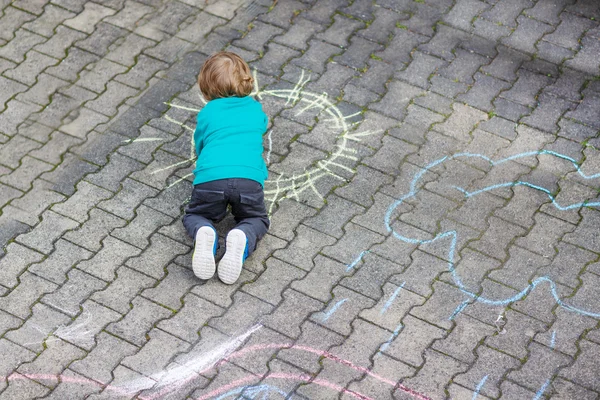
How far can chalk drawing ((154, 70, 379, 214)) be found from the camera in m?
5.29

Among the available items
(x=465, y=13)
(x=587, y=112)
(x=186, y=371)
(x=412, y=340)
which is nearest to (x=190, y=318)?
(x=186, y=371)

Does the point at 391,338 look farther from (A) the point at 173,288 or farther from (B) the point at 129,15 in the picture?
(B) the point at 129,15

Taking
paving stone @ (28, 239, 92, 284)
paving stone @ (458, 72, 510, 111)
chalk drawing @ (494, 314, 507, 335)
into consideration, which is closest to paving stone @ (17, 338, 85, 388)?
paving stone @ (28, 239, 92, 284)

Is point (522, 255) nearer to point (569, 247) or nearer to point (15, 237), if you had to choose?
point (569, 247)

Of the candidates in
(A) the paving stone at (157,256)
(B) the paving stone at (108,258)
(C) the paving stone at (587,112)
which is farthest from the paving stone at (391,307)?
(C) the paving stone at (587,112)

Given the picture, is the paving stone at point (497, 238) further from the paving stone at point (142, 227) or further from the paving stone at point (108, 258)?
the paving stone at point (108, 258)

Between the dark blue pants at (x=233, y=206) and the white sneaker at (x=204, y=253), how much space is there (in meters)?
0.08

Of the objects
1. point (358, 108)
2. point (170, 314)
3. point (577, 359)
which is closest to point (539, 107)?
point (358, 108)

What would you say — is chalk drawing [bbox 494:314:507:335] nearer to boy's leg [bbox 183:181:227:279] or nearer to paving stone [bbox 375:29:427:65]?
boy's leg [bbox 183:181:227:279]

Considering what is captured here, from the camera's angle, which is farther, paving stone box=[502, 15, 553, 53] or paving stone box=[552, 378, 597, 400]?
paving stone box=[502, 15, 553, 53]

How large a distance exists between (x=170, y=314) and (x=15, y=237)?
103 centimetres

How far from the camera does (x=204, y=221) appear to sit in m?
4.86

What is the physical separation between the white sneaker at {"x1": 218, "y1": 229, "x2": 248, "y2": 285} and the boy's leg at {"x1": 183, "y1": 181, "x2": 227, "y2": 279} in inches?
2.2

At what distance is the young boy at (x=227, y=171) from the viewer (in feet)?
15.5
